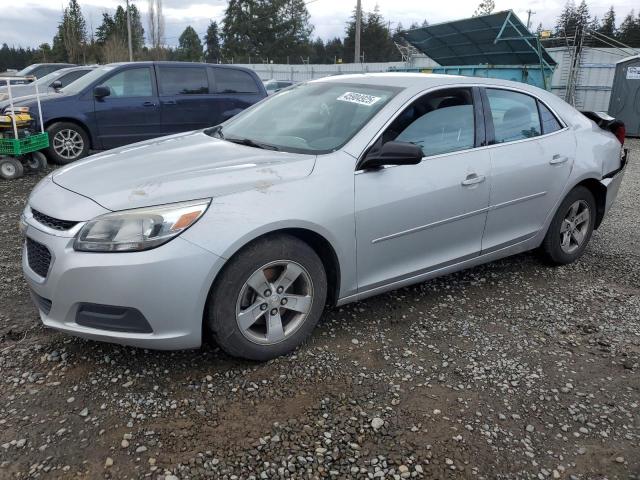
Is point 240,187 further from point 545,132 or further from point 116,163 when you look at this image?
point 545,132

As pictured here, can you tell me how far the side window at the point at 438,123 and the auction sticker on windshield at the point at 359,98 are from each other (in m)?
0.23

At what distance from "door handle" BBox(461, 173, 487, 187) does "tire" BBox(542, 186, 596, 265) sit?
111 cm

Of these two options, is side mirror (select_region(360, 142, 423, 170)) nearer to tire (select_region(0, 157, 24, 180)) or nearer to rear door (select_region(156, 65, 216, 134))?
tire (select_region(0, 157, 24, 180))

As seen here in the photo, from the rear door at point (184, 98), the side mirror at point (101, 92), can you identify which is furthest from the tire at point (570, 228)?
the side mirror at point (101, 92)

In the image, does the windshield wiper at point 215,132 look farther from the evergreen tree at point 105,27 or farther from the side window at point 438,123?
the evergreen tree at point 105,27

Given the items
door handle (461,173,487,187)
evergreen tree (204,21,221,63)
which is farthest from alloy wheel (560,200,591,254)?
evergreen tree (204,21,221,63)

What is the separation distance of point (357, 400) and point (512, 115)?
2.53 m

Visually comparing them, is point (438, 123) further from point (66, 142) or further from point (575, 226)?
point (66, 142)

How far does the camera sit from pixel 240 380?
2.88m

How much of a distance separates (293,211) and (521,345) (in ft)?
5.52

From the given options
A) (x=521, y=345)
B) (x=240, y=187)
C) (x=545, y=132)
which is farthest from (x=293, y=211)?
(x=545, y=132)

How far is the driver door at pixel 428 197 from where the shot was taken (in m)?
3.22

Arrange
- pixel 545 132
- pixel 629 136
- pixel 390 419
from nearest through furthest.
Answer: pixel 390 419 → pixel 545 132 → pixel 629 136

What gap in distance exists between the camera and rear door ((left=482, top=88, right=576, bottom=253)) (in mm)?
3854
